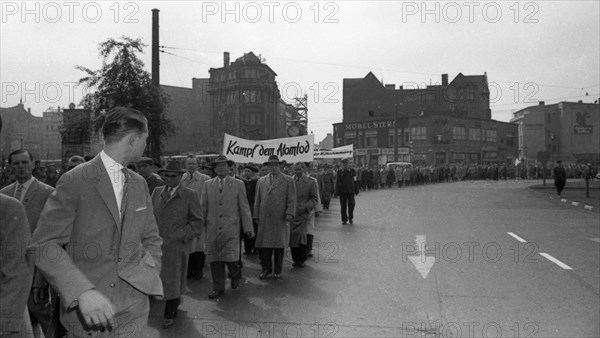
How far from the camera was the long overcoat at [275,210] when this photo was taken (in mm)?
8484

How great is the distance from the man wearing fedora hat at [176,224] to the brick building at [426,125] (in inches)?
2302

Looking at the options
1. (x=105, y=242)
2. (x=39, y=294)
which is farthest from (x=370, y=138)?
(x=105, y=242)

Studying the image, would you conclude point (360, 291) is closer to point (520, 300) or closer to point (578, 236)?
point (520, 300)

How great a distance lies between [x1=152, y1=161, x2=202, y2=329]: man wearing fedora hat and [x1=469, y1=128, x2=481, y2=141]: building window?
72.7 m

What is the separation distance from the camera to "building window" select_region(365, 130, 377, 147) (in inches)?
3026

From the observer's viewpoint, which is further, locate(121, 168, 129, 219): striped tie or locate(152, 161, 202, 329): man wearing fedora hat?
locate(152, 161, 202, 329): man wearing fedora hat

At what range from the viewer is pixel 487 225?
1495 cm

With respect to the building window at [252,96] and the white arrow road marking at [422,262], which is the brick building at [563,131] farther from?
the white arrow road marking at [422,262]

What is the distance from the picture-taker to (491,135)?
7962 cm

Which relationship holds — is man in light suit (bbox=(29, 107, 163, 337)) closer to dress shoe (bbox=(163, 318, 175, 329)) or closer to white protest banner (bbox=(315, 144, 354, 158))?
dress shoe (bbox=(163, 318, 175, 329))

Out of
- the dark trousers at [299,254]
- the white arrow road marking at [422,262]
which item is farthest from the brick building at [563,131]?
the dark trousers at [299,254]

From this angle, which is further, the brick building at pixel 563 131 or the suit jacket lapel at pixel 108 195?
the brick building at pixel 563 131

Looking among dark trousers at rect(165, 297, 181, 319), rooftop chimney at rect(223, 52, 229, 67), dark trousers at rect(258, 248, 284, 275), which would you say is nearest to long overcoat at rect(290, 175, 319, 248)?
dark trousers at rect(258, 248, 284, 275)

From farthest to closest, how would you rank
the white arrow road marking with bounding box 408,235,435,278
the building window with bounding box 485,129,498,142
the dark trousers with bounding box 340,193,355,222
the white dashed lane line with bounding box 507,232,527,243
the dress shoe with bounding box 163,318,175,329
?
1. the building window with bounding box 485,129,498,142
2. the dark trousers with bounding box 340,193,355,222
3. the white dashed lane line with bounding box 507,232,527,243
4. the white arrow road marking with bounding box 408,235,435,278
5. the dress shoe with bounding box 163,318,175,329
